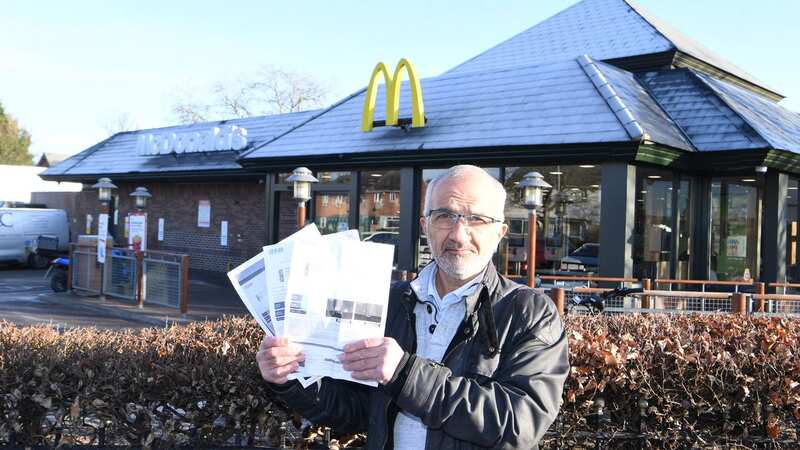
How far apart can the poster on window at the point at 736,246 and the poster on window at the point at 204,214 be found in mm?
15345

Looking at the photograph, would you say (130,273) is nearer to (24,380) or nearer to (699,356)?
(24,380)

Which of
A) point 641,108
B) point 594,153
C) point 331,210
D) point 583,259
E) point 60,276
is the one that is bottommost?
point 60,276

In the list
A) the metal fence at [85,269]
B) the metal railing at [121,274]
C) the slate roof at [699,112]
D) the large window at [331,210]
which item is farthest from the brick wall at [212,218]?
the slate roof at [699,112]

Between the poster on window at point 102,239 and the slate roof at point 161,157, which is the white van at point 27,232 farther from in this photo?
the poster on window at point 102,239

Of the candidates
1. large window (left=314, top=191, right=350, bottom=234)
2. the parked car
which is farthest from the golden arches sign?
the parked car

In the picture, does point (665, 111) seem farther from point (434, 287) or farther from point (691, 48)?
point (434, 287)

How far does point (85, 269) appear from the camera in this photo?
635 inches

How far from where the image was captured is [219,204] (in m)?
23.0

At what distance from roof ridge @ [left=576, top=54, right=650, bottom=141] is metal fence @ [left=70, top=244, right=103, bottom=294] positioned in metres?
11.0

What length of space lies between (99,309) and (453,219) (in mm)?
13770

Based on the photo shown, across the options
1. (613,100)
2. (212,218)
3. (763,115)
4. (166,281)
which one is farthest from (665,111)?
(212,218)

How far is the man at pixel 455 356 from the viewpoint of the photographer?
2.02 metres

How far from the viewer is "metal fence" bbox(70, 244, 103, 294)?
15805 millimetres

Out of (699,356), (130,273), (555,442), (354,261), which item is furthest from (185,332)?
(130,273)
